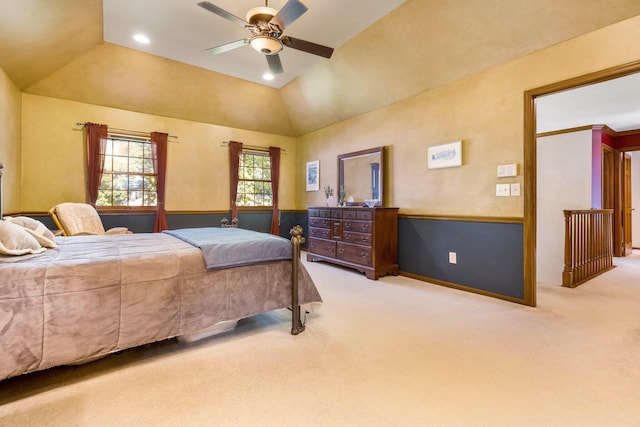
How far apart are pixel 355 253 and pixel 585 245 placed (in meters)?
3.29

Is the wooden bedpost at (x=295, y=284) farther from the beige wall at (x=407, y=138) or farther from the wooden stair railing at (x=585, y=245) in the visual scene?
the wooden stair railing at (x=585, y=245)

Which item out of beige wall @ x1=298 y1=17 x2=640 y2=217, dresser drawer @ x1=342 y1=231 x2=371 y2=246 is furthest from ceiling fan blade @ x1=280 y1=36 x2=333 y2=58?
dresser drawer @ x1=342 y1=231 x2=371 y2=246

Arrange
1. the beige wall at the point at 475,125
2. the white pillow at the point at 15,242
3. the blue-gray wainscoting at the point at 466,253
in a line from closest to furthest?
A: the white pillow at the point at 15,242 < the beige wall at the point at 475,125 < the blue-gray wainscoting at the point at 466,253

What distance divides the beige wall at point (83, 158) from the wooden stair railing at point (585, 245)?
531cm

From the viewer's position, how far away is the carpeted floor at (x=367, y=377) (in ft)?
4.85

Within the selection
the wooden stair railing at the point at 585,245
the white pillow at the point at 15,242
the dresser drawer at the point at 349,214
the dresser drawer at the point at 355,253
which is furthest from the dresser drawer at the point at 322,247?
the white pillow at the point at 15,242

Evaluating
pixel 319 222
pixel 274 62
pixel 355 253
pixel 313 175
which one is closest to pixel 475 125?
pixel 355 253

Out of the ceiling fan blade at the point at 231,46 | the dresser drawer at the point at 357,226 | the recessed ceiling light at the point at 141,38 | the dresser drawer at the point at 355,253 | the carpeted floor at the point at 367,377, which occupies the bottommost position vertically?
the carpeted floor at the point at 367,377

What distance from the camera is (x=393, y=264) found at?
171 inches

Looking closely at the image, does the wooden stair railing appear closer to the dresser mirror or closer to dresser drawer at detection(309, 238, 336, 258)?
the dresser mirror

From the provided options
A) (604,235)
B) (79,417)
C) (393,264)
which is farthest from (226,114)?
(604,235)

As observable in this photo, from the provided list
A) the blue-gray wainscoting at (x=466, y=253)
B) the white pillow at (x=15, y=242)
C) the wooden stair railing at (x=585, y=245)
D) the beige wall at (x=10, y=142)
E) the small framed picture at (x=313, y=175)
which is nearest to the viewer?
the white pillow at (x=15, y=242)

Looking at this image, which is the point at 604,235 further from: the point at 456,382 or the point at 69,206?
the point at 69,206

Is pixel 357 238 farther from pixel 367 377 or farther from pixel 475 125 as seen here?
pixel 367 377
